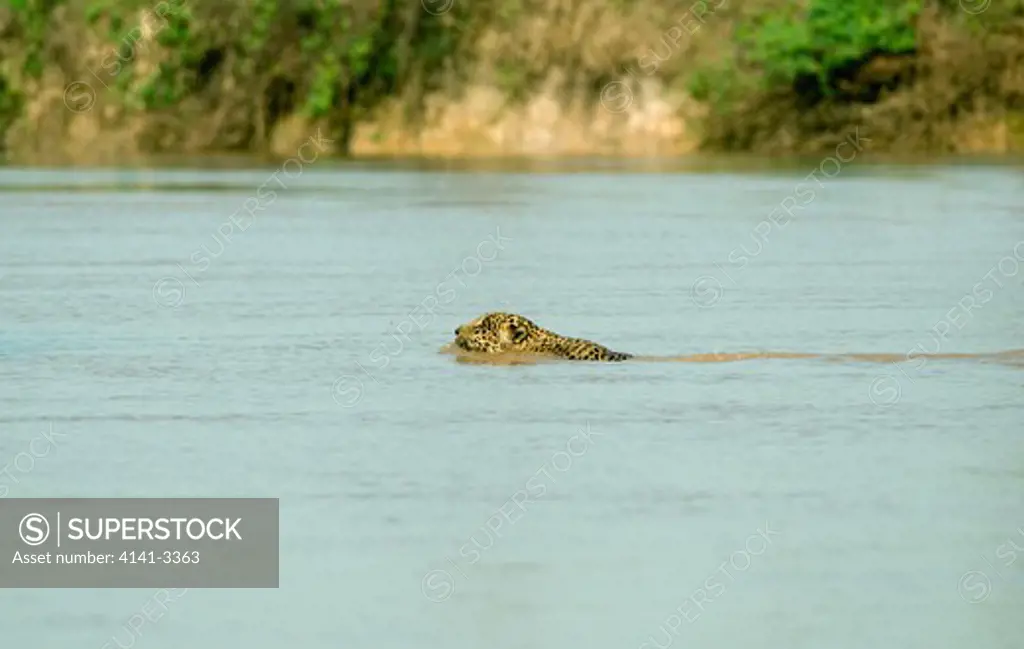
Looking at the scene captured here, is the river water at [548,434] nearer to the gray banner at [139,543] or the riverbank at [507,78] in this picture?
the gray banner at [139,543]

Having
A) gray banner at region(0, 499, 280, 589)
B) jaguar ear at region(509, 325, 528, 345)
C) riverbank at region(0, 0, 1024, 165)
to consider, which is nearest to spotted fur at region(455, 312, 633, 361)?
jaguar ear at region(509, 325, 528, 345)

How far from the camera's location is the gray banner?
8.41 metres

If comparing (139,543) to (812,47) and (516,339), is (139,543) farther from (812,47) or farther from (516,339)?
(812,47)

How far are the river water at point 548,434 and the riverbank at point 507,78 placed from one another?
73.9 ft

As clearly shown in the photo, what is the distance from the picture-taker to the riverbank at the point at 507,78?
46.7 m

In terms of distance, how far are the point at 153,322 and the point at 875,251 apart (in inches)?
316

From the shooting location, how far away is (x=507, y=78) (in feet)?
156

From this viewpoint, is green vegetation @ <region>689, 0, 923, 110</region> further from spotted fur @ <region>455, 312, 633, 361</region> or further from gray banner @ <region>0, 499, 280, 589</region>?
gray banner @ <region>0, 499, 280, 589</region>

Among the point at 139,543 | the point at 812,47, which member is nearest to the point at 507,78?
the point at 812,47

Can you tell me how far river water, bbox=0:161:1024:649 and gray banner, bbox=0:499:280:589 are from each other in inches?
4.5

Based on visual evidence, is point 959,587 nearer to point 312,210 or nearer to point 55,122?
point 312,210

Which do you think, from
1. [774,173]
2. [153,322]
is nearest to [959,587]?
[153,322]

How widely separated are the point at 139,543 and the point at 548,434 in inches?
108

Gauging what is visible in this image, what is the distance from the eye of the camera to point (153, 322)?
1645 centimetres
